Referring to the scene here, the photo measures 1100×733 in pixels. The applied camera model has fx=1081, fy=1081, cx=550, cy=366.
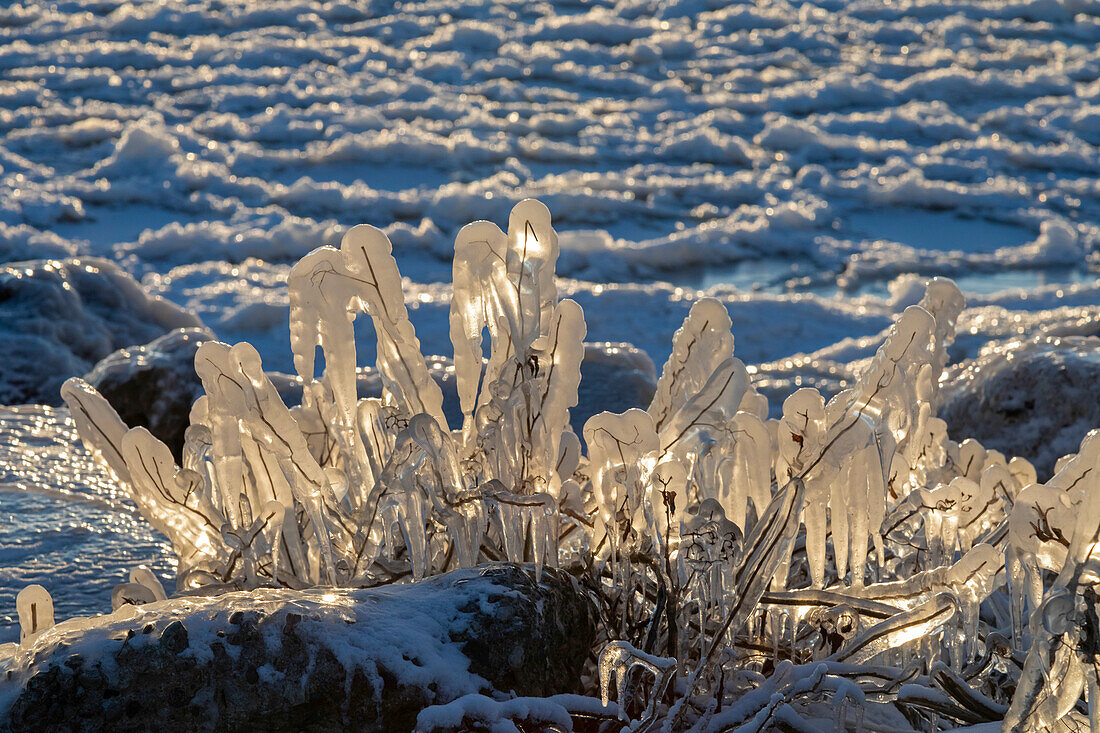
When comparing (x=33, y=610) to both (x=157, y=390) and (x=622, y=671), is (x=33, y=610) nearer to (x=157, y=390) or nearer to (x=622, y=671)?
(x=622, y=671)

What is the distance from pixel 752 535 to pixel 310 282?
50 cm

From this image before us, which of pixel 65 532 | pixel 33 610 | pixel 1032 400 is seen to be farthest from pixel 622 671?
pixel 1032 400

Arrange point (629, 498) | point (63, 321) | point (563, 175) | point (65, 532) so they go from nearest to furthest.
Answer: point (629, 498) < point (65, 532) < point (63, 321) < point (563, 175)

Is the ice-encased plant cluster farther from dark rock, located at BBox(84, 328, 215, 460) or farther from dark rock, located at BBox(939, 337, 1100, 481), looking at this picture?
dark rock, located at BBox(84, 328, 215, 460)

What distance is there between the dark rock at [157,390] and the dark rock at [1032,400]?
77.5 inches

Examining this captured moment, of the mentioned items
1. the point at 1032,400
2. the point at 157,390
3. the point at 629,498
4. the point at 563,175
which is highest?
the point at 629,498

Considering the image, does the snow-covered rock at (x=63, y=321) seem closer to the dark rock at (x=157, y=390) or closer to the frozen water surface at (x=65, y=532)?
the dark rock at (x=157, y=390)

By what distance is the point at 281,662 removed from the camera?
37.2 inches

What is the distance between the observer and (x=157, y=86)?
30.2ft

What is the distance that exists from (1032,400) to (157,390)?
2224mm

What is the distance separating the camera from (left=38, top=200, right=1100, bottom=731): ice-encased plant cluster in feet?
3.28

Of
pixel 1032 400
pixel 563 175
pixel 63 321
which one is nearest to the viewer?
pixel 1032 400

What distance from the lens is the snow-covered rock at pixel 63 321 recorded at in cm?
332

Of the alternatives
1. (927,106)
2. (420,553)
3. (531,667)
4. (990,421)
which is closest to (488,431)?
(420,553)
